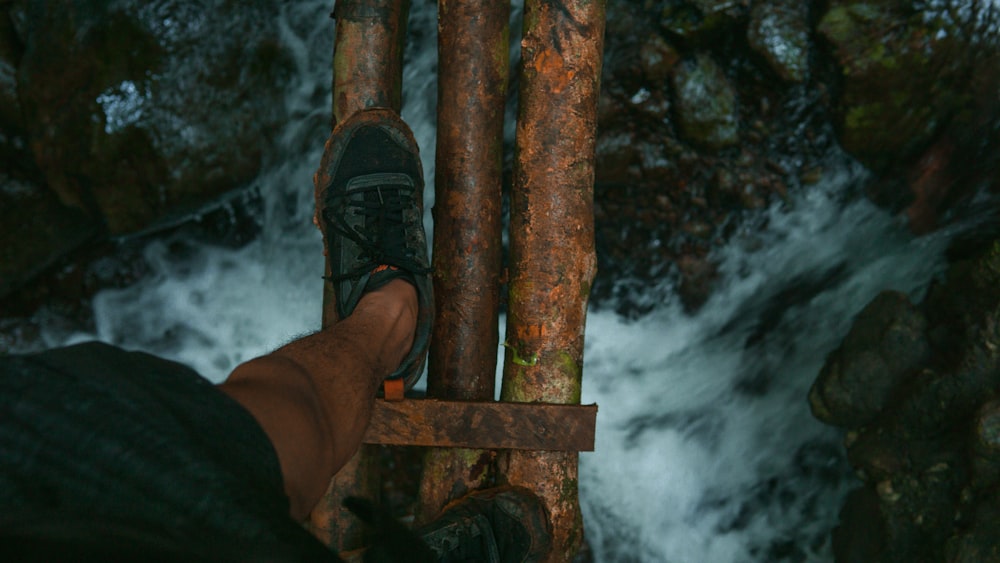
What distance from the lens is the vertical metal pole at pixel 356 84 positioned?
2.42 meters

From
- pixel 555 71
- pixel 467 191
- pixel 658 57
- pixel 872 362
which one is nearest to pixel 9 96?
pixel 467 191

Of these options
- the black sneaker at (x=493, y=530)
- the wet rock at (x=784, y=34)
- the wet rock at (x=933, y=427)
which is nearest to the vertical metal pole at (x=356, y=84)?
the black sneaker at (x=493, y=530)

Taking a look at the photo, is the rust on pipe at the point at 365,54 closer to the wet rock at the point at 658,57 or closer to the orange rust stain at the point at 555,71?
the orange rust stain at the point at 555,71

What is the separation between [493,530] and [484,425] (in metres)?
0.34

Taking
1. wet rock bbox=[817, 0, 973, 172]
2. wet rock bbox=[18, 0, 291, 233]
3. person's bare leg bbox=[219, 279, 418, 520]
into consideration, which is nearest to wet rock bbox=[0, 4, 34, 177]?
wet rock bbox=[18, 0, 291, 233]

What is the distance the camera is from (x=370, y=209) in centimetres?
254

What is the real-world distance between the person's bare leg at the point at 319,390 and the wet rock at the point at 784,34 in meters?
2.66

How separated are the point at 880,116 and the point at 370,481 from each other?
3.17 metres

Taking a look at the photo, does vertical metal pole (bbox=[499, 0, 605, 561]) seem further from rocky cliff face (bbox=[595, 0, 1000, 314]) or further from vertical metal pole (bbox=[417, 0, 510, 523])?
rocky cliff face (bbox=[595, 0, 1000, 314])

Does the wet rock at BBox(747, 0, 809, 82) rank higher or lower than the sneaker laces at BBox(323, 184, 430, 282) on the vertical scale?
higher

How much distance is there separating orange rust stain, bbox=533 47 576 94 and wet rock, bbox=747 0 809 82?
186cm

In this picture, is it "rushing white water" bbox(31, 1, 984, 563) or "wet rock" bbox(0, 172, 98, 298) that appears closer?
Result: "rushing white water" bbox(31, 1, 984, 563)

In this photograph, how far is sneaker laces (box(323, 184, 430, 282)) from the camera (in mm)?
2402

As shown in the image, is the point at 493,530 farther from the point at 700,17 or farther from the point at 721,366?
the point at 700,17
